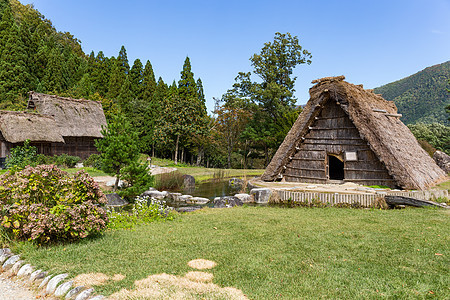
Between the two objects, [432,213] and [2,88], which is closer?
A: [432,213]

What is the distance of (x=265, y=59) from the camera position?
36000 millimetres

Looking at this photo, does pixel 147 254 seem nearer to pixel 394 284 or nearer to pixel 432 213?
pixel 394 284

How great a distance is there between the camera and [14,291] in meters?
4.25

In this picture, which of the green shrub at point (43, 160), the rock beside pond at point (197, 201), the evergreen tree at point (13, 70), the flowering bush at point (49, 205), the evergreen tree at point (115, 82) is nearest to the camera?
the flowering bush at point (49, 205)

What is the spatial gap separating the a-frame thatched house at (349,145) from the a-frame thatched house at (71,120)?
19.4m

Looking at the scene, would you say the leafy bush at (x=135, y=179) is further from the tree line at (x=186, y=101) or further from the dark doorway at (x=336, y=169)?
the tree line at (x=186, y=101)

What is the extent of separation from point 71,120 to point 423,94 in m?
62.5

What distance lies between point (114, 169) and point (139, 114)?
26399 millimetres

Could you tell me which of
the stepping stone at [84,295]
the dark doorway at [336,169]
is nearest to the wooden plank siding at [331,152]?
the dark doorway at [336,169]

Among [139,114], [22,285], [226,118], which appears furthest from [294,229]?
[139,114]

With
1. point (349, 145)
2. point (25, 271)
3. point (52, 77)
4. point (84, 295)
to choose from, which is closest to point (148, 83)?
point (52, 77)

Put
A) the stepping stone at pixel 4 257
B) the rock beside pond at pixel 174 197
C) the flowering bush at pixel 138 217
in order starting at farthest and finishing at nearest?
the rock beside pond at pixel 174 197
the flowering bush at pixel 138 217
the stepping stone at pixel 4 257

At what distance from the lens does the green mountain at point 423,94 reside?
52469 mm

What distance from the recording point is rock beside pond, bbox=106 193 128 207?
12762 millimetres
